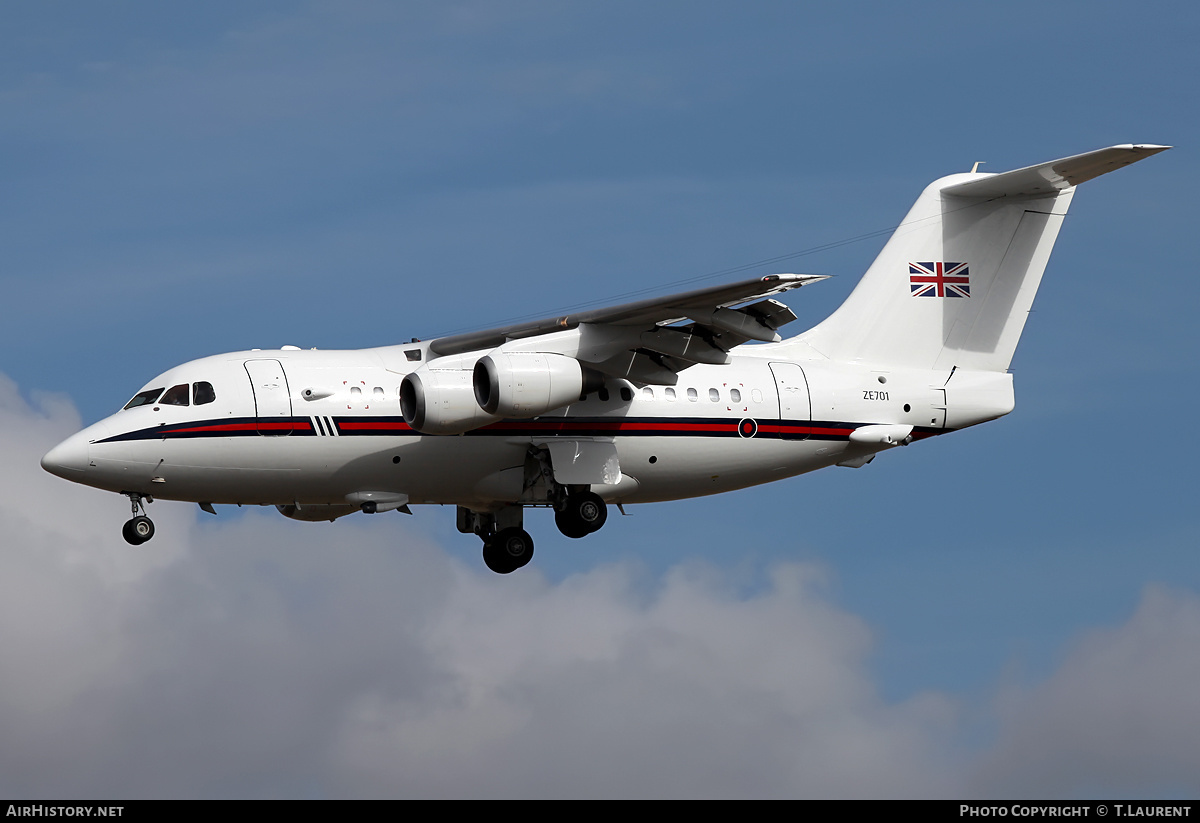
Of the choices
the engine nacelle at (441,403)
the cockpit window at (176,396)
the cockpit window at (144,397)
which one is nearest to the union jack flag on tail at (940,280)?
the engine nacelle at (441,403)

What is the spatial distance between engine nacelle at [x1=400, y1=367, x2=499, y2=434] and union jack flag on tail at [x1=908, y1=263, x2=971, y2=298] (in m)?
7.45

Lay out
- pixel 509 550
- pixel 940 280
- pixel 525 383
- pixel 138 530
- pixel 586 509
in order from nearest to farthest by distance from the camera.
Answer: pixel 525 383
pixel 138 530
pixel 586 509
pixel 509 550
pixel 940 280

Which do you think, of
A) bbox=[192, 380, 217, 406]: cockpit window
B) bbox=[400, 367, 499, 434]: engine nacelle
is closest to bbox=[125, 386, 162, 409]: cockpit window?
bbox=[192, 380, 217, 406]: cockpit window

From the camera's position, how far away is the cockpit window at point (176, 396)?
23.1m

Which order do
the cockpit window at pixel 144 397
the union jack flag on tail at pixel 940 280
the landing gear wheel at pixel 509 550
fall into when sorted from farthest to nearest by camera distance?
the union jack flag on tail at pixel 940 280, the landing gear wheel at pixel 509 550, the cockpit window at pixel 144 397

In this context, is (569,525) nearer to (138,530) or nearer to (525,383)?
(525,383)

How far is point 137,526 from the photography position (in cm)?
2303

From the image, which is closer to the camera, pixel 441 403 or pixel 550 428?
pixel 441 403

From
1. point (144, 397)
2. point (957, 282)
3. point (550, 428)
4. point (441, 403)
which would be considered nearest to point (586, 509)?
point (550, 428)

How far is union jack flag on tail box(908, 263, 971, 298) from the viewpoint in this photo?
1053 inches

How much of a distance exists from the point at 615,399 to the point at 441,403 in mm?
2780

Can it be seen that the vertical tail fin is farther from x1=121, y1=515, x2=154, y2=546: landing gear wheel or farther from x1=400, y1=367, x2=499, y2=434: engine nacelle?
x1=121, y1=515, x2=154, y2=546: landing gear wheel

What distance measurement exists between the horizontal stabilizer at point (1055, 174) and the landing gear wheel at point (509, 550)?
26.4ft

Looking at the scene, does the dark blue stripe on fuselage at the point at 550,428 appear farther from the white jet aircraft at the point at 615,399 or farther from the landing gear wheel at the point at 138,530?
the landing gear wheel at the point at 138,530
